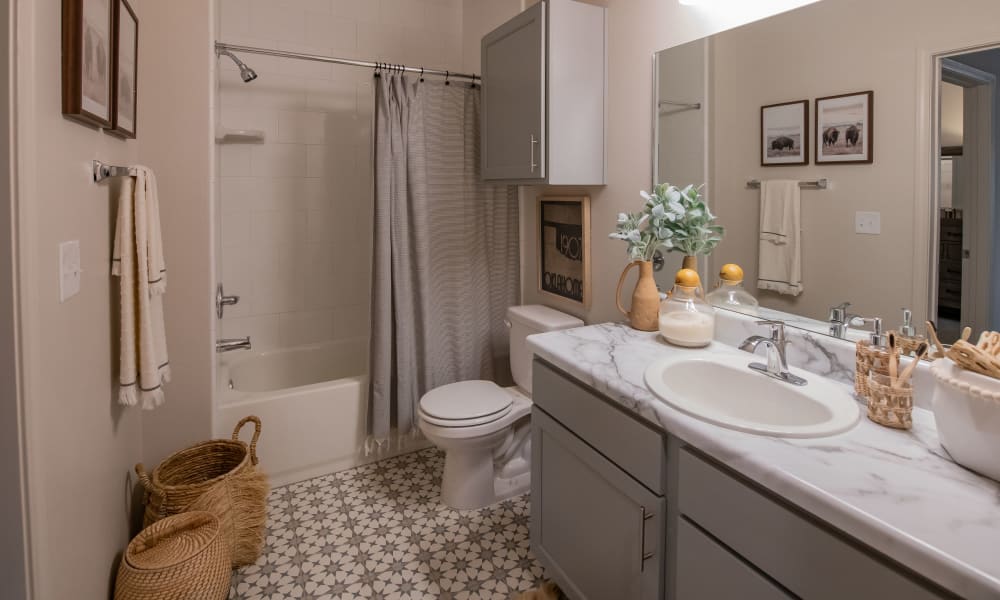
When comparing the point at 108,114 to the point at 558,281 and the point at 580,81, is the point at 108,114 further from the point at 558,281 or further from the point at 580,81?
the point at 558,281

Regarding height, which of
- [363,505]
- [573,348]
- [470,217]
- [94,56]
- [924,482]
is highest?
[94,56]

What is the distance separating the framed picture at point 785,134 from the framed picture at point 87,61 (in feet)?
5.52

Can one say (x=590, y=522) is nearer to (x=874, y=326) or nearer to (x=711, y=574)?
(x=711, y=574)

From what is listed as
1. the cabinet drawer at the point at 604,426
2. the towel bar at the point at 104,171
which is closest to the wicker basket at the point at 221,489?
the towel bar at the point at 104,171

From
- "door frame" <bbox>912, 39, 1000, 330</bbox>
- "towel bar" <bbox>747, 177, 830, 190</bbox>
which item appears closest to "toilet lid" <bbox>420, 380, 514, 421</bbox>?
"towel bar" <bbox>747, 177, 830, 190</bbox>

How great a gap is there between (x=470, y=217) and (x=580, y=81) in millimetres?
885

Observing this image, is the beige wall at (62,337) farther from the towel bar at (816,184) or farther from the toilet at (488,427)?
the towel bar at (816,184)

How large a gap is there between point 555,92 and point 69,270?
5.06 feet

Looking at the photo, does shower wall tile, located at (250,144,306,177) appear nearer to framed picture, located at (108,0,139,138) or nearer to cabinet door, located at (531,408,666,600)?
framed picture, located at (108,0,139,138)

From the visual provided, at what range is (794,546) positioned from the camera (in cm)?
86

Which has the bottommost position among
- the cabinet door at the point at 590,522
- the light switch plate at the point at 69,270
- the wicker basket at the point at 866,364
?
the cabinet door at the point at 590,522

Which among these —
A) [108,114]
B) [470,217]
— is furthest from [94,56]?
[470,217]

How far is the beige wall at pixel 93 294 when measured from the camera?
98 cm

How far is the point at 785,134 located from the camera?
1479 millimetres
